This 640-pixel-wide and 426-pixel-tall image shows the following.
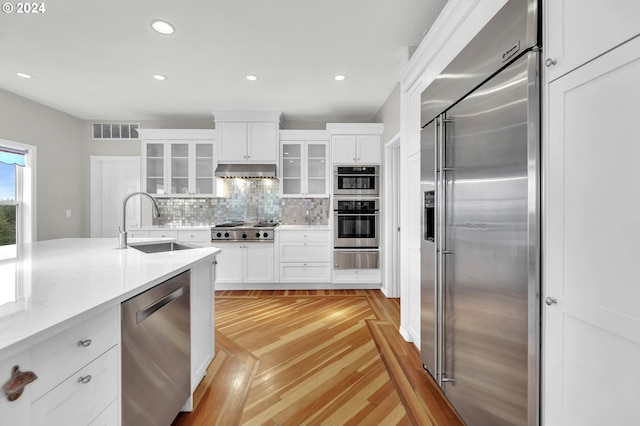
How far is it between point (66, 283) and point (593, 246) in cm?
186

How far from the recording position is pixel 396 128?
3.43 metres

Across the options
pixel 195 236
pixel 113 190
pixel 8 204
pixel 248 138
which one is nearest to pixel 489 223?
pixel 248 138

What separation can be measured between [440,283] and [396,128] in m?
2.24

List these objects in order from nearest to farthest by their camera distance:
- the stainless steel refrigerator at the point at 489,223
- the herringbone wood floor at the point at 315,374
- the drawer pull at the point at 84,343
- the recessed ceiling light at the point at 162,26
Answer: the drawer pull at the point at 84,343 < the stainless steel refrigerator at the point at 489,223 < the herringbone wood floor at the point at 315,374 < the recessed ceiling light at the point at 162,26

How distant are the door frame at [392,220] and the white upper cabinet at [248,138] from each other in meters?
1.68

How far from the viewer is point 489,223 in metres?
1.28

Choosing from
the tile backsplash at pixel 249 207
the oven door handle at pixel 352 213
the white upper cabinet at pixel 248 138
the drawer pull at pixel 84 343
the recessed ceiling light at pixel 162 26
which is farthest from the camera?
the tile backsplash at pixel 249 207

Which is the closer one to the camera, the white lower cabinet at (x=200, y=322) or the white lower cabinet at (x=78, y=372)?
the white lower cabinet at (x=78, y=372)

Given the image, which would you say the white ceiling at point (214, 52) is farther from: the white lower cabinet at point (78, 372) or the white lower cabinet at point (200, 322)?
the white lower cabinet at point (78, 372)

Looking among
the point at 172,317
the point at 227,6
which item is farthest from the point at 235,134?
the point at 172,317

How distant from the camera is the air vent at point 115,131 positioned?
4734 millimetres

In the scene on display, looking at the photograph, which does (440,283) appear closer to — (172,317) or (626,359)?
(626,359)

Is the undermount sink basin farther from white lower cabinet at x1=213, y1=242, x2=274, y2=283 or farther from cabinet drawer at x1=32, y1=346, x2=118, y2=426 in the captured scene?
white lower cabinet at x1=213, y1=242, x2=274, y2=283

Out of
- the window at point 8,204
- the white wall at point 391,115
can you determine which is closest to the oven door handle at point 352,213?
the white wall at point 391,115
